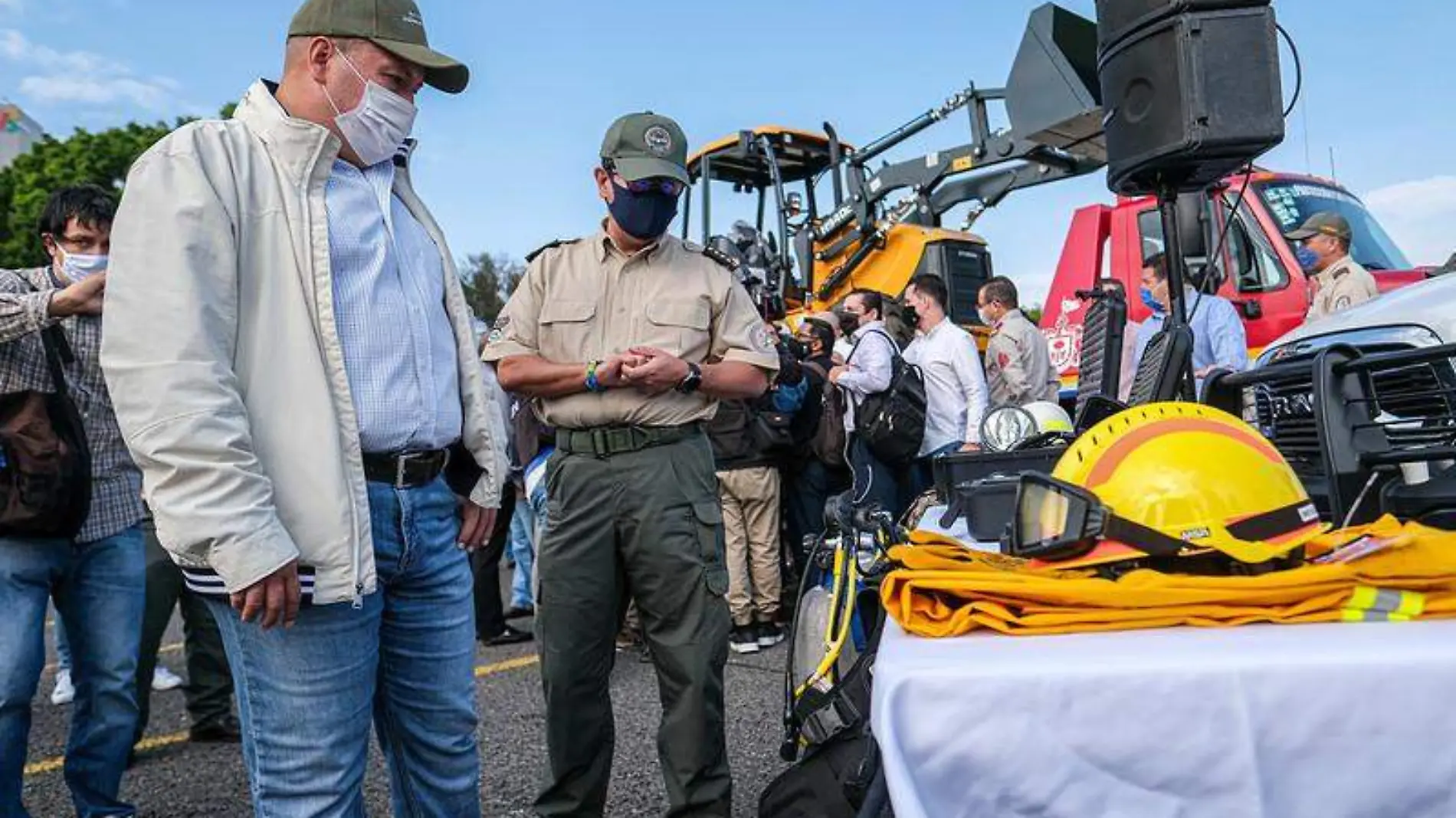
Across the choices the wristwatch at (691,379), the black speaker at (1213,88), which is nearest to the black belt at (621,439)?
the wristwatch at (691,379)

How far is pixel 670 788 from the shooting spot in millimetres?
2965

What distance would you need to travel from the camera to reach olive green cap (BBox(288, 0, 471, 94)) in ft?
6.82

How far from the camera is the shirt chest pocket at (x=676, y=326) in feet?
10.2

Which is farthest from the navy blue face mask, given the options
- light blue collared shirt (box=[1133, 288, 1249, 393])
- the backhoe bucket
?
the backhoe bucket

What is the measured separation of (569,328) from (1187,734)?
2.35 meters

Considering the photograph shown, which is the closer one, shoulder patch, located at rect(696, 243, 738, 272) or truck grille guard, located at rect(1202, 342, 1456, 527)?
truck grille guard, located at rect(1202, 342, 1456, 527)

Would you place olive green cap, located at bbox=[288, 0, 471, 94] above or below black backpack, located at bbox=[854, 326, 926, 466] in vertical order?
above

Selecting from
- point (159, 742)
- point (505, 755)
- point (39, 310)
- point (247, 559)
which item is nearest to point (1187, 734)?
point (247, 559)

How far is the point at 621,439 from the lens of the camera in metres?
3.02

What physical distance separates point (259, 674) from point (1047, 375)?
5.84m

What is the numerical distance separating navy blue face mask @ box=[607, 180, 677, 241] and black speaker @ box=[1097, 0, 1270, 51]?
148 cm

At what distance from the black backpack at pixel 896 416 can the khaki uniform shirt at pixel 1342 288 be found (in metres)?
2.33

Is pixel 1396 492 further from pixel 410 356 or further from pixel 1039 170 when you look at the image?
pixel 1039 170

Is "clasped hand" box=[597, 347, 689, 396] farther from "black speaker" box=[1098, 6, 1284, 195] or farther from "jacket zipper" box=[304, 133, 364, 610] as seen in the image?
"black speaker" box=[1098, 6, 1284, 195]
